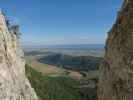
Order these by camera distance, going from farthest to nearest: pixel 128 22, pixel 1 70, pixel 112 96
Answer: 1. pixel 1 70
2. pixel 112 96
3. pixel 128 22

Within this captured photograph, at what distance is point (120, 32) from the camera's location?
86.6 ft

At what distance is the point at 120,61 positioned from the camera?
25312mm

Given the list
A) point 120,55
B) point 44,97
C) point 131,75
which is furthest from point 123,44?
point 44,97

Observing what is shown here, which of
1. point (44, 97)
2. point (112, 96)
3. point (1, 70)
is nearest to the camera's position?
point (112, 96)

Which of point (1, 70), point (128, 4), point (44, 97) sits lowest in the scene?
point (44, 97)

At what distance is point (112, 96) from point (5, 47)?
111 ft

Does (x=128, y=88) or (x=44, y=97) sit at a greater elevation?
(x=128, y=88)

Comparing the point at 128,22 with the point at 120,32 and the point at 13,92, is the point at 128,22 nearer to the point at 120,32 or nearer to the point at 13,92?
the point at 120,32

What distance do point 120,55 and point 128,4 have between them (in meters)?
5.09

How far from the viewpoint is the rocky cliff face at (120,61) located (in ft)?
77.7

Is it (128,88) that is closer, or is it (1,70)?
(128,88)

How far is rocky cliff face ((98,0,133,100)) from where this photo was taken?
23.7m

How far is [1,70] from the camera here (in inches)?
1965

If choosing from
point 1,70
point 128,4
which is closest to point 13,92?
point 1,70
